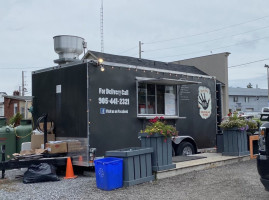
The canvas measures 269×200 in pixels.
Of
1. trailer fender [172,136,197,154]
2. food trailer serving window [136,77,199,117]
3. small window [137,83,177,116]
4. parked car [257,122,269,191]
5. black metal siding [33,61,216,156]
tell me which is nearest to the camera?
parked car [257,122,269,191]

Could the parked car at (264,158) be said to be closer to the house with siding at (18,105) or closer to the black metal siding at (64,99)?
the black metal siding at (64,99)

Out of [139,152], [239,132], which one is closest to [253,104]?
[239,132]

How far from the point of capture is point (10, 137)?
32.6ft

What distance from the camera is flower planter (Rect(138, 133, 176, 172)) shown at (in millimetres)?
7723

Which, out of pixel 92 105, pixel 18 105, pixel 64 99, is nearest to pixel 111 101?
pixel 92 105

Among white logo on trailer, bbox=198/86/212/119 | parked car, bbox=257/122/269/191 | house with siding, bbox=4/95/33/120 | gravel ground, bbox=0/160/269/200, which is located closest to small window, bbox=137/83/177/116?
white logo on trailer, bbox=198/86/212/119

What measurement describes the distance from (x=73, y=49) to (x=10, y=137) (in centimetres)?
320

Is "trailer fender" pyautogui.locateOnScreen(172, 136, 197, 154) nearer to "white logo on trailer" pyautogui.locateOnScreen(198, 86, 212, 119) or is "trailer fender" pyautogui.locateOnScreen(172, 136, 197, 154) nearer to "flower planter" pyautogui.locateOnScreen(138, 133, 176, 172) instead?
"white logo on trailer" pyautogui.locateOnScreen(198, 86, 212, 119)

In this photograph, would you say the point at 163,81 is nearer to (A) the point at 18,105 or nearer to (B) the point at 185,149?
(B) the point at 185,149

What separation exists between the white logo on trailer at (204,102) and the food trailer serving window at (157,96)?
3.97ft

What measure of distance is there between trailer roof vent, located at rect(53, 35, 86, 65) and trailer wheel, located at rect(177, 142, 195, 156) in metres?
4.10

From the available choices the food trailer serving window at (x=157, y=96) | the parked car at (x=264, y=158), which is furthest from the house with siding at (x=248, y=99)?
the parked car at (x=264, y=158)

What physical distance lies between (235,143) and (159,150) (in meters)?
3.44

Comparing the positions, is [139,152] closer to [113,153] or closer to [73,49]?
[113,153]
